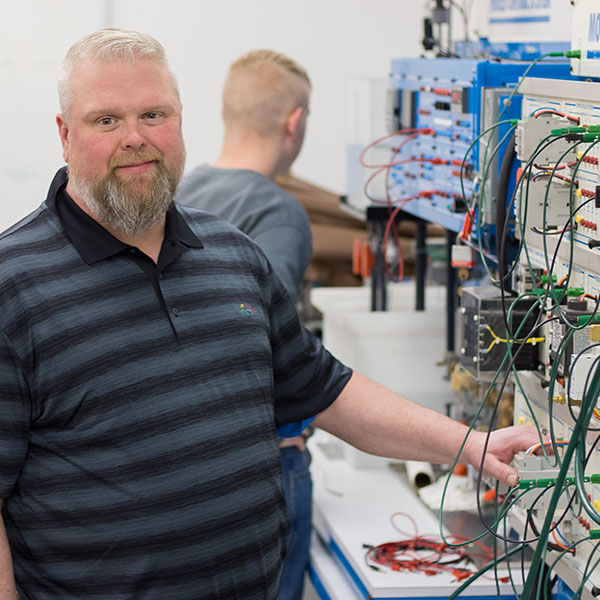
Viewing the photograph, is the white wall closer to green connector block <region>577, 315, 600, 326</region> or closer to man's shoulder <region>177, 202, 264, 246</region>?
man's shoulder <region>177, 202, 264, 246</region>

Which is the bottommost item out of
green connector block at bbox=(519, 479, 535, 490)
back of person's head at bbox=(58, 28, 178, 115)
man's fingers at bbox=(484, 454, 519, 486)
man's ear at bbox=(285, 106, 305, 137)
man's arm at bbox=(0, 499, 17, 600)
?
man's arm at bbox=(0, 499, 17, 600)

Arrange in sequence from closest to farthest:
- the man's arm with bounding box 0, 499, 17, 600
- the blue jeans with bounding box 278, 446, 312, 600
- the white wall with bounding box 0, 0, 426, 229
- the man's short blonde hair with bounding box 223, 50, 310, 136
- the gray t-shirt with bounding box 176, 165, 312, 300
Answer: the man's arm with bounding box 0, 499, 17, 600 < the gray t-shirt with bounding box 176, 165, 312, 300 < the blue jeans with bounding box 278, 446, 312, 600 < the man's short blonde hair with bounding box 223, 50, 310, 136 < the white wall with bounding box 0, 0, 426, 229

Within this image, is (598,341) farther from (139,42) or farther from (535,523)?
(139,42)

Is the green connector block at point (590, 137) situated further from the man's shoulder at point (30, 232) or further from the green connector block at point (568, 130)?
the man's shoulder at point (30, 232)

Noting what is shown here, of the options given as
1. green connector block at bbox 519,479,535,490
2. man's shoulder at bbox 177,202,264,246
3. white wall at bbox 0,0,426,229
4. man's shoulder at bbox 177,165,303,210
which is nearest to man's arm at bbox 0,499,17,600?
man's shoulder at bbox 177,202,264,246

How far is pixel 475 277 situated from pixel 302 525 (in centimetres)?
88

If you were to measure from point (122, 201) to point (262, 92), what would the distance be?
1151 millimetres

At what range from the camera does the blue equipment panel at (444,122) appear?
205 centimetres

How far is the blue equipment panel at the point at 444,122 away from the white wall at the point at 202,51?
2280mm

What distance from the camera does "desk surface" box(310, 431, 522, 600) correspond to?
2.13 m

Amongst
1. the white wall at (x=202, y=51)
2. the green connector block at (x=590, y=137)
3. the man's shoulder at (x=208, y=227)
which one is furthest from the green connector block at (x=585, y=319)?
the white wall at (x=202, y=51)

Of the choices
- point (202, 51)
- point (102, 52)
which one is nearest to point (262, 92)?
point (102, 52)

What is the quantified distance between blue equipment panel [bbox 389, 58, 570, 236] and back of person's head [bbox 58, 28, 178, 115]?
670 mm

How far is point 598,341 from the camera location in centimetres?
139
